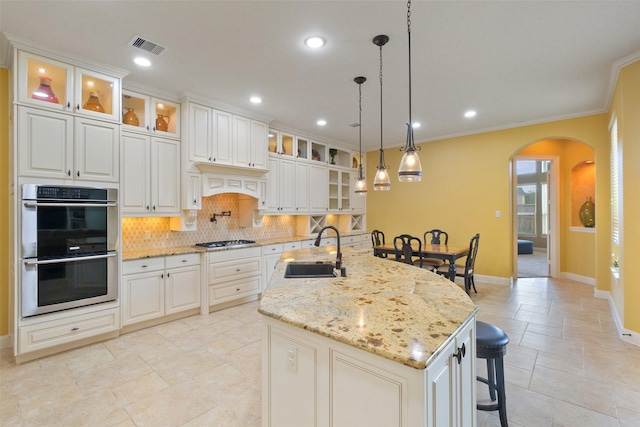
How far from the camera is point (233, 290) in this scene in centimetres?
435

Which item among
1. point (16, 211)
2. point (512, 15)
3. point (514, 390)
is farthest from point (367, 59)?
point (16, 211)

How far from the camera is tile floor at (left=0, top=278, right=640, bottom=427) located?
206cm

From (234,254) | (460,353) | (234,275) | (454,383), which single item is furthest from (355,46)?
(234,275)

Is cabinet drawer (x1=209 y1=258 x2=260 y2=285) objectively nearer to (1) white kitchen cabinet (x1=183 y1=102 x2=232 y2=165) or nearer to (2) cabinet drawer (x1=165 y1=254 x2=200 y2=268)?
(2) cabinet drawer (x1=165 y1=254 x2=200 y2=268)

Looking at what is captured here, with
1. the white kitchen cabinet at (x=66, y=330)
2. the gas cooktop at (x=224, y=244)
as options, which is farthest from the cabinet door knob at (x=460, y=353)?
the gas cooktop at (x=224, y=244)

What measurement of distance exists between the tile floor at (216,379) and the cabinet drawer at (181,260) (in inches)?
28.4

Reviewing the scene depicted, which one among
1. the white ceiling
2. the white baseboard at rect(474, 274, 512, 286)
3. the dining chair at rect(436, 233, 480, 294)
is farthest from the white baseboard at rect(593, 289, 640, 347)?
the white ceiling

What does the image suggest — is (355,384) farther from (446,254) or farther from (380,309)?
(446,254)

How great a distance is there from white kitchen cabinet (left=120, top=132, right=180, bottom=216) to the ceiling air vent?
3.68ft

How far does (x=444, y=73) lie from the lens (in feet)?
10.9

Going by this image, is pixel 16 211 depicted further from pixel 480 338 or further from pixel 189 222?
pixel 480 338

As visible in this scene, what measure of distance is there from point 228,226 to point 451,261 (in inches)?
139

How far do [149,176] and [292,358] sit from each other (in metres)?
3.22

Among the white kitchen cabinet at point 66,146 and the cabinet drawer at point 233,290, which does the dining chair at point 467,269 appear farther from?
the white kitchen cabinet at point 66,146
